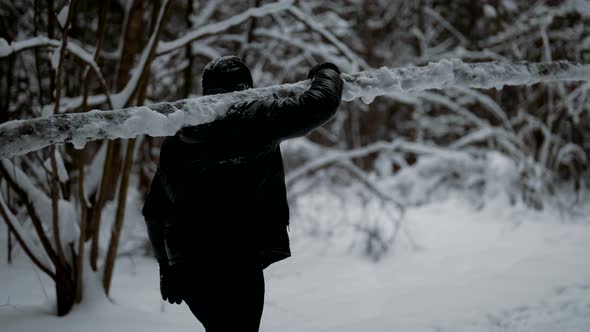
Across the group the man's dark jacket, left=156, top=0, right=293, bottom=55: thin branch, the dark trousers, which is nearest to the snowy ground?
the dark trousers

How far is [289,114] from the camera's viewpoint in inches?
56.0

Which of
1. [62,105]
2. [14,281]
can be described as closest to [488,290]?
[62,105]

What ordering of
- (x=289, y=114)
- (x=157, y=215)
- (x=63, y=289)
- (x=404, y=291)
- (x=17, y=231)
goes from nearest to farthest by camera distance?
(x=289, y=114) → (x=157, y=215) → (x=17, y=231) → (x=63, y=289) → (x=404, y=291)

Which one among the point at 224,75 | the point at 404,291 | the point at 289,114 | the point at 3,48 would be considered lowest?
the point at 404,291

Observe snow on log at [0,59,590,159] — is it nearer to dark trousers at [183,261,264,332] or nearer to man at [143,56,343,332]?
man at [143,56,343,332]

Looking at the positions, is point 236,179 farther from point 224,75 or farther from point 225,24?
point 225,24

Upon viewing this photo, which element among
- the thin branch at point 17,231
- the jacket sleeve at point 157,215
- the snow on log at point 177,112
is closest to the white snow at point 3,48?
the thin branch at point 17,231

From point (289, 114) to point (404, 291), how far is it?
101 inches

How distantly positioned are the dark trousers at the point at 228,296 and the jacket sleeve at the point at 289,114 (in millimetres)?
495

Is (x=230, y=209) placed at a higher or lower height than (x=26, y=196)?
lower

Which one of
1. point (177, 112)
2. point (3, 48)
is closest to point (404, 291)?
point (177, 112)

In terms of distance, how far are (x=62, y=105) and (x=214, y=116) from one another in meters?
1.75

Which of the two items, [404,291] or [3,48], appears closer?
[3,48]

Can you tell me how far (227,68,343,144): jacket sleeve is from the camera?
1.42 meters
